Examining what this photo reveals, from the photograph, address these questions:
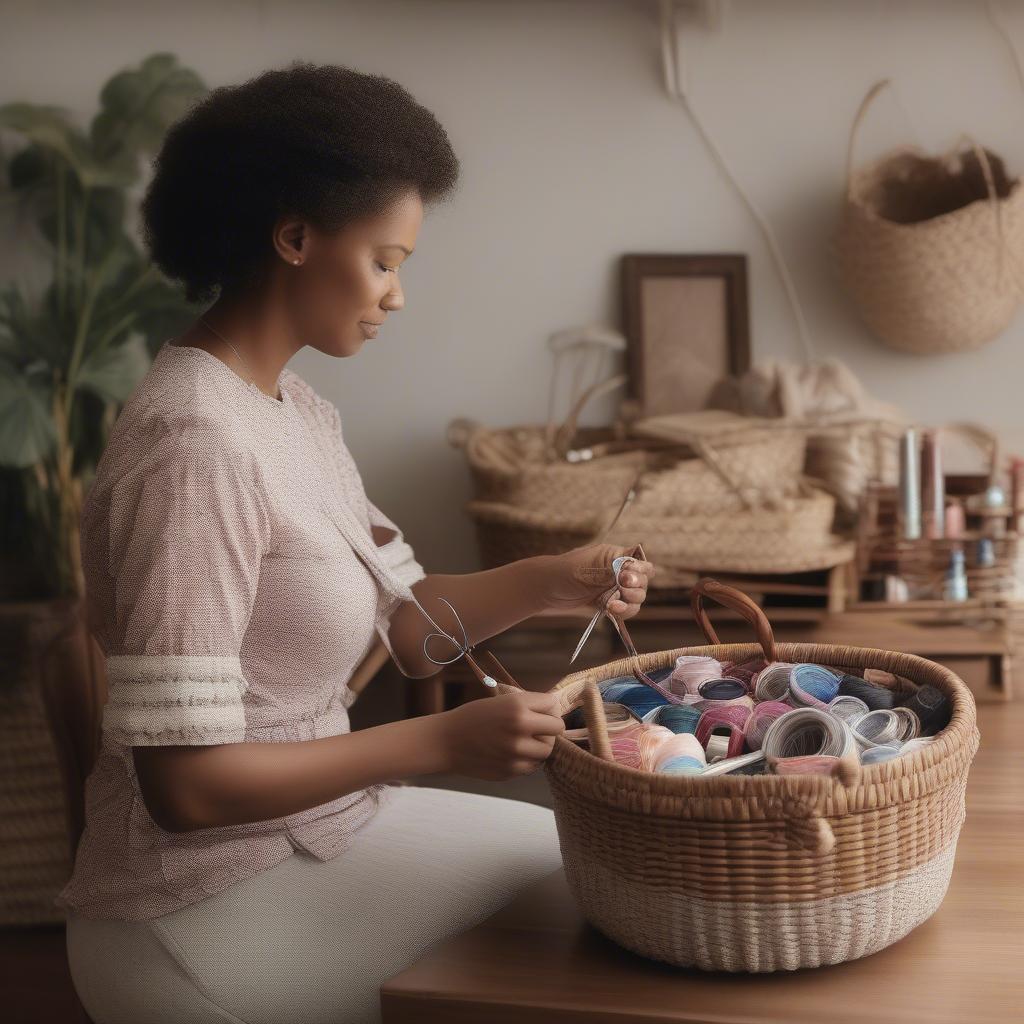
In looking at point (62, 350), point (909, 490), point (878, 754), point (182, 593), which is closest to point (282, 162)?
point (182, 593)

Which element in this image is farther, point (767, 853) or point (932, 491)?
point (932, 491)

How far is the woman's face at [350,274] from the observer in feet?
3.92

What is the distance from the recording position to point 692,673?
3.86 ft

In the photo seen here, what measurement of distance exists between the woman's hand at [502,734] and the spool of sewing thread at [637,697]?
0.12 m

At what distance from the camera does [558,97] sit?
304 cm

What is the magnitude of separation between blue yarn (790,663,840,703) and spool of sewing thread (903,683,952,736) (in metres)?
0.07

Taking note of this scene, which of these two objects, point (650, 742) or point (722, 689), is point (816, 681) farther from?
point (650, 742)

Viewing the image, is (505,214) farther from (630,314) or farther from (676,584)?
(676,584)

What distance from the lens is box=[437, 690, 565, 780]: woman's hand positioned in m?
1.00

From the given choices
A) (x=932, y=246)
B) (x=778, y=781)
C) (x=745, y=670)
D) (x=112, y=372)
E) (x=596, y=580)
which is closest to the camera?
(x=778, y=781)

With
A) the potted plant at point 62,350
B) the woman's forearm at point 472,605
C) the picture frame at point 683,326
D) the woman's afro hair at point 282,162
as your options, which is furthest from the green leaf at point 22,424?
the woman's afro hair at point 282,162

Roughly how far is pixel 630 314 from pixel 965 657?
1205mm

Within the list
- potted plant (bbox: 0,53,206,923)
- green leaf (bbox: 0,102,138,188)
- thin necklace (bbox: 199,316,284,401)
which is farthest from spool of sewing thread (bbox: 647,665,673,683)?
green leaf (bbox: 0,102,138,188)

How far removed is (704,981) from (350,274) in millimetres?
684
